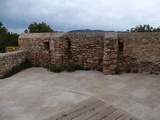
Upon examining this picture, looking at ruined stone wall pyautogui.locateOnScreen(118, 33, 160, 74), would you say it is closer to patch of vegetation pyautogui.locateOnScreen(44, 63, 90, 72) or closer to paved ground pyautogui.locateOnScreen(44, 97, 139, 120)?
patch of vegetation pyautogui.locateOnScreen(44, 63, 90, 72)

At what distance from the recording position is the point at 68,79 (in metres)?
5.22

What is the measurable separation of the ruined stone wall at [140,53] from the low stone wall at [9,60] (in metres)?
4.60

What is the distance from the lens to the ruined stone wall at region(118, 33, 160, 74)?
18.3 feet

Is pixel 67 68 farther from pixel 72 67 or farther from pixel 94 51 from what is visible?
pixel 94 51

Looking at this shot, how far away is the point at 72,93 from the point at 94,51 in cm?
279

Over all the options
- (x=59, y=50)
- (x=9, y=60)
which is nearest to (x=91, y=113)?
(x=59, y=50)

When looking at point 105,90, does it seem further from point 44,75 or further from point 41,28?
point 41,28

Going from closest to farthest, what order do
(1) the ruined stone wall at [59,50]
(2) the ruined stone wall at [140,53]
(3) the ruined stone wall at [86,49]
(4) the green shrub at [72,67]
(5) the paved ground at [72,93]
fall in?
1. (5) the paved ground at [72,93]
2. (2) the ruined stone wall at [140,53]
3. (3) the ruined stone wall at [86,49]
4. (4) the green shrub at [72,67]
5. (1) the ruined stone wall at [59,50]

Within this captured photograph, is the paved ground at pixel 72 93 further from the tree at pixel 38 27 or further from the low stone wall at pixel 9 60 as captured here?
the tree at pixel 38 27

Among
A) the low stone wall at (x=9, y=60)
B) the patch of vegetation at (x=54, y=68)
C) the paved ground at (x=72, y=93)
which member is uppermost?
the low stone wall at (x=9, y=60)

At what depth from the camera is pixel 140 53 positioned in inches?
227

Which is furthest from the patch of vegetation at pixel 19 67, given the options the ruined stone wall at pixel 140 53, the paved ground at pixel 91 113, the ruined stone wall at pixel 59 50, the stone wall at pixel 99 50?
the ruined stone wall at pixel 140 53

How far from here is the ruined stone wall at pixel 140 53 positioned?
559cm

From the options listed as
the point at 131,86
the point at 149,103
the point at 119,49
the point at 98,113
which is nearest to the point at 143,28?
the point at 119,49
